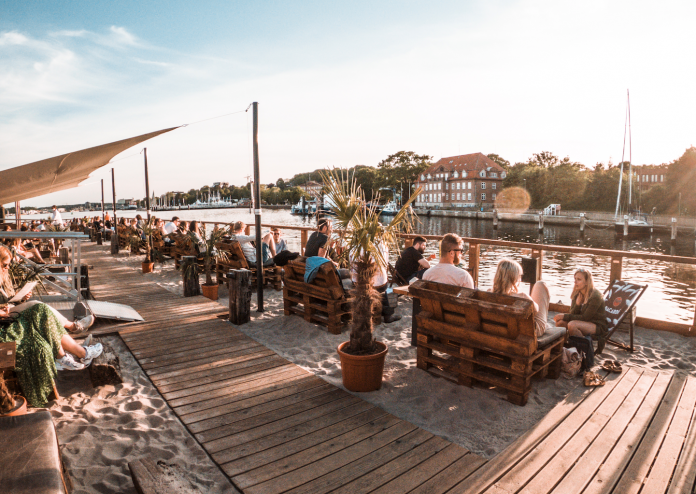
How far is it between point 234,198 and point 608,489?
17341 cm

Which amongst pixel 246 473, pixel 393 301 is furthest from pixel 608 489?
pixel 393 301

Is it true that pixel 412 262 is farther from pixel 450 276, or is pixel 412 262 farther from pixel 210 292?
pixel 210 292

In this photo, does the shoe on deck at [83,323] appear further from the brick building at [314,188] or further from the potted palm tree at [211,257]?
the brick building at [314,188]

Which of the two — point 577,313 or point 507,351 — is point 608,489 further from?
point 577,313

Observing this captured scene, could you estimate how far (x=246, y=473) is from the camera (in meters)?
2.62

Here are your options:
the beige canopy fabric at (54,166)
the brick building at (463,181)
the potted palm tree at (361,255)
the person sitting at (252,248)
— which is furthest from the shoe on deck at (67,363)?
the brick building at (463,181)

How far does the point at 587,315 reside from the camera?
188 inches

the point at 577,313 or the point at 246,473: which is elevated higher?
the point at 577,313

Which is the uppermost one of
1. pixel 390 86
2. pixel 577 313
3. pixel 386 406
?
pixel 390 86

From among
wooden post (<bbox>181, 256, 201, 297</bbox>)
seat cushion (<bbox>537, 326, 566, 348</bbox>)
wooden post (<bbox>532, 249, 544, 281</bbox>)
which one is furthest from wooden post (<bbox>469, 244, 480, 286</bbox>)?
wooden post (<bbox>181, 256, 201, 297</bbox>)

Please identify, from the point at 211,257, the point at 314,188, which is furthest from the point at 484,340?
the point at 211,257

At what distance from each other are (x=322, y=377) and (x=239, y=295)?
2316 mm

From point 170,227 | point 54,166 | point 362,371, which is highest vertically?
point 54,166

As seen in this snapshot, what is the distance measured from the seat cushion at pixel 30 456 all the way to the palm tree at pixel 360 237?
2336mm
